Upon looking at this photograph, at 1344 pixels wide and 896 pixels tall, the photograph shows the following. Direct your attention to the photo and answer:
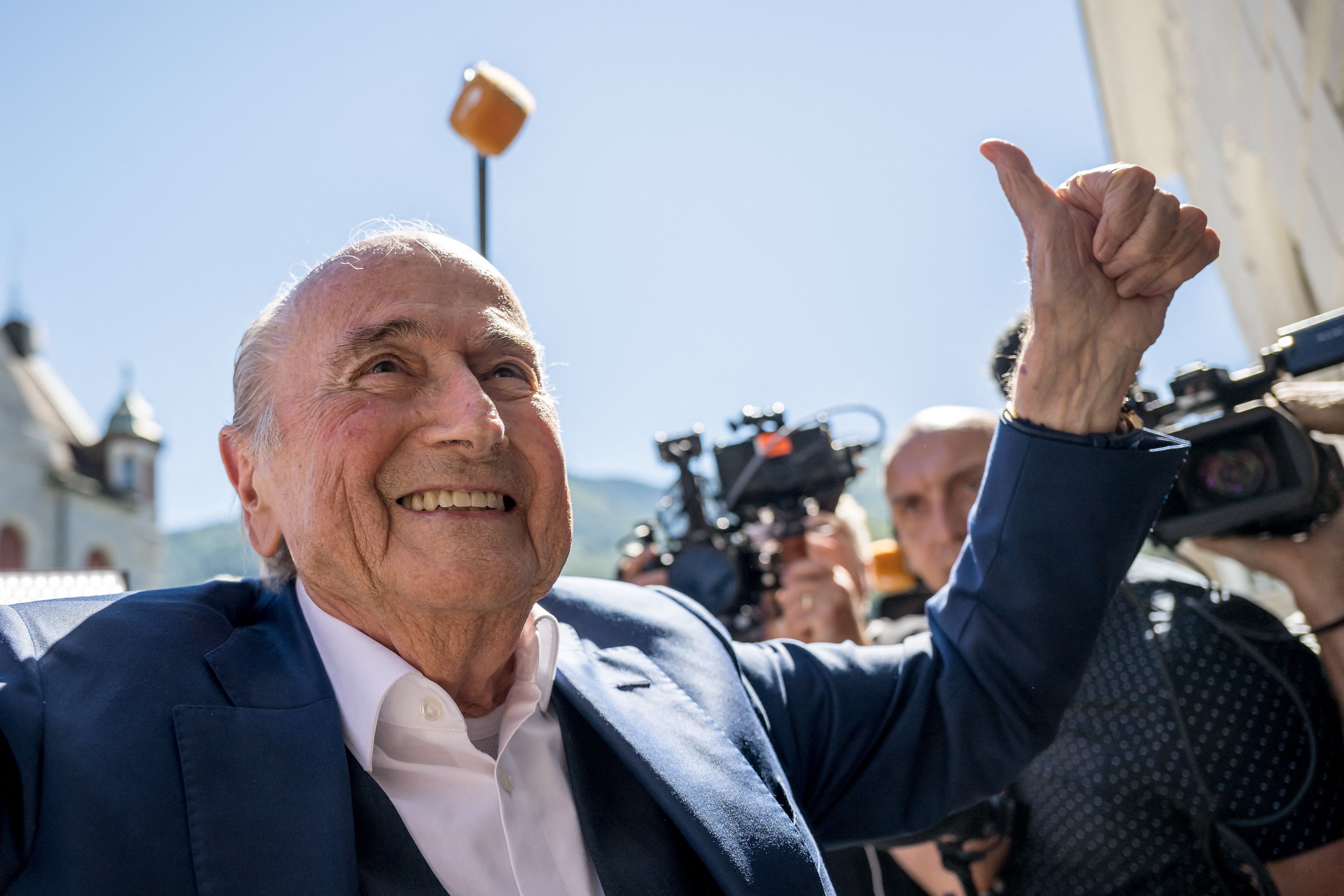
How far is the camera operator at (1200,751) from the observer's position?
192 cm

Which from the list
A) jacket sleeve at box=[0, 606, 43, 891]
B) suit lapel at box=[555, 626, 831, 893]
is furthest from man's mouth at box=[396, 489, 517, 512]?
jacket sleeve at box=[0, 606, 43, 891]

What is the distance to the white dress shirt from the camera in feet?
Result: 4.33

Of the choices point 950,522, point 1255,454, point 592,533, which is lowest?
point 592,533

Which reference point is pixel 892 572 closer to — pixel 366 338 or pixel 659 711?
pixel 659 711

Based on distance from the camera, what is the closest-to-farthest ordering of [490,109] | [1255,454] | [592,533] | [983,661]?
[983,661] → [1255,454] → [490,109] → [592,533]

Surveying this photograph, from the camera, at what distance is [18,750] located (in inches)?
41.6

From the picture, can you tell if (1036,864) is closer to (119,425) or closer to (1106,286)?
(1106,286)

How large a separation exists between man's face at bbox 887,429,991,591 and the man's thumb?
1.36m

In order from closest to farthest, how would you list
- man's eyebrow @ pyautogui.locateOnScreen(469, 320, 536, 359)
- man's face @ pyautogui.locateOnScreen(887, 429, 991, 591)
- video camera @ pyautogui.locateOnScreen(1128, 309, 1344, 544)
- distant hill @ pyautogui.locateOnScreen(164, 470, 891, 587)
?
man's eyebrow @ pyautogui.locateOnScreen(469, 320, 536, 359) < video camera @ pyautogui.locateOnScreen(1128, 309, 1344, 544) < man's face @ pyautogui.locateOnScreen(887, 429, 991, 591) < distant hill @ pyautogui.locateOnScreen(164, 470, 891, 587)

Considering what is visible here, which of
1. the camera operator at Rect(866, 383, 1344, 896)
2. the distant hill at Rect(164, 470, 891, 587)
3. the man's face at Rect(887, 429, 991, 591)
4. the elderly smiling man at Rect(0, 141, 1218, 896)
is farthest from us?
the distant hill at Rect(164, 470, 891, 587)

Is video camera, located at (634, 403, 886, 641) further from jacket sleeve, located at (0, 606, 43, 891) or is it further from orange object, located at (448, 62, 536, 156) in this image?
jacket sleeve, located at (0, 606, 43, 891)

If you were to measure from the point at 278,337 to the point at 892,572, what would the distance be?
2.70m

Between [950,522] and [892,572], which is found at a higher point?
[950,522]

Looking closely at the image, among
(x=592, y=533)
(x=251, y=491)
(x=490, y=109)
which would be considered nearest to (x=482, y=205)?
(x=490, y=109)
